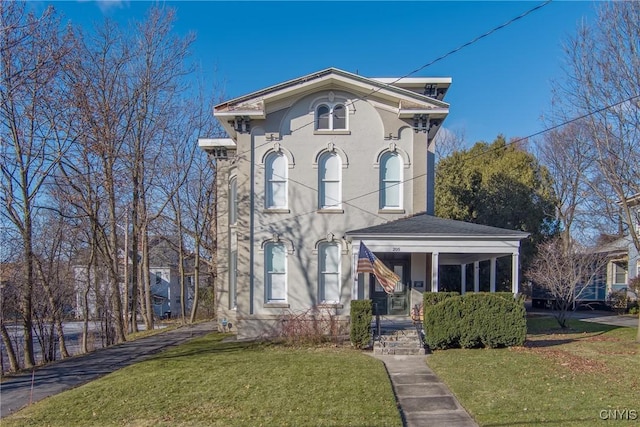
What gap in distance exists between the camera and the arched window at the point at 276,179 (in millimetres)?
17031

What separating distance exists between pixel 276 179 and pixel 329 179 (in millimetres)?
1866

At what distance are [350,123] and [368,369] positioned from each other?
913 centimetres

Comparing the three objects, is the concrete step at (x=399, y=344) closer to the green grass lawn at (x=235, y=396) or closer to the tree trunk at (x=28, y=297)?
the green grass lawn at (x=235, y=396)

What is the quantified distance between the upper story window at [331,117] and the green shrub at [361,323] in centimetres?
661

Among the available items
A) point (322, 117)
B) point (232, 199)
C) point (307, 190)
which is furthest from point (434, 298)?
point (232, 199)

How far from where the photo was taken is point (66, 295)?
1877 cm

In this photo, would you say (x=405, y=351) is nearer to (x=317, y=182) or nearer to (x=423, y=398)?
(x=423, y=398)

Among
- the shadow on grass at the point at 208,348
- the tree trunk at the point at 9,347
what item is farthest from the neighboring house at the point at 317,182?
the tree trunk at the point at 9,347

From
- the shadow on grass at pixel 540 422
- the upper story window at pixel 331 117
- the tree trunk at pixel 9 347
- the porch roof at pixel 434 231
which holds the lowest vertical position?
the tree trunk at pixel 9 347

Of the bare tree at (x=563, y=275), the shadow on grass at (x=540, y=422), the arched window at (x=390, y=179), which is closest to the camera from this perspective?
the shadow on grass at (x=540, y=422)

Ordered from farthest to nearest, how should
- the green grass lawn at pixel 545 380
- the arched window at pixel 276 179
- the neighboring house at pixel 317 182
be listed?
the arched window at pixel 276 179 → the neighboring house at pixel 317 182 → the green grass lawn at pixel 545 380

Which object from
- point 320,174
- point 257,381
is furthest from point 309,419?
point 320,174

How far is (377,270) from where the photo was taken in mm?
13656

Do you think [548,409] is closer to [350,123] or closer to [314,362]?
[314,362]
